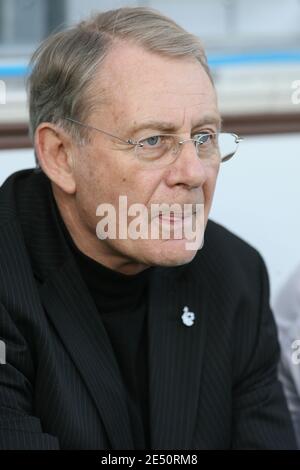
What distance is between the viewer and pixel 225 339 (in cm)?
222

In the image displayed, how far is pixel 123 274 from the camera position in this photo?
2172 mm

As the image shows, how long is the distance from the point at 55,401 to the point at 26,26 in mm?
1156

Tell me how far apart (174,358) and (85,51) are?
2.44 feet

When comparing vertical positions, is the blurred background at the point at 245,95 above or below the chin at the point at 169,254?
above

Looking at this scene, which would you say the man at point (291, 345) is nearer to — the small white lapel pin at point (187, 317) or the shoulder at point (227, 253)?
the shoulder at point (227, 253)

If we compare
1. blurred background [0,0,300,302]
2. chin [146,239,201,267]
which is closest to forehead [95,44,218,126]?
chin [146,239,201,267]

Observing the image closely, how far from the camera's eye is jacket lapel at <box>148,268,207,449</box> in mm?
2102

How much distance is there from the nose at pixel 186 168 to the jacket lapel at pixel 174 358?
0.34 metres

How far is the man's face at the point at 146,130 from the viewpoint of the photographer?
1989 mm

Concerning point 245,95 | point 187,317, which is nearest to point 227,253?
point 187,317

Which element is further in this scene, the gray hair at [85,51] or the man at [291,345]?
the man at [291,345]

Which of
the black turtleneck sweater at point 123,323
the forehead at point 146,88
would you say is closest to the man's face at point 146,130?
the forehead at point 146,88

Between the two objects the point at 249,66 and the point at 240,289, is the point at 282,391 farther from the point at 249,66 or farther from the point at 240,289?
the point at 249,66

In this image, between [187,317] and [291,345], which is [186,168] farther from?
[291,345]
